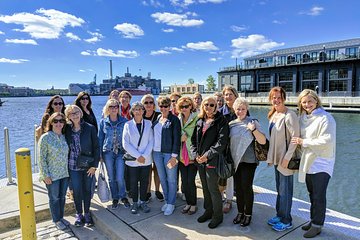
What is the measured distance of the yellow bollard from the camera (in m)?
2.97

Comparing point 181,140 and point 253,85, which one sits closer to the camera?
point 181,140

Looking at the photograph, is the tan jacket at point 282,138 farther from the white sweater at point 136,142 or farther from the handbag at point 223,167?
the white sweater at point 136,142

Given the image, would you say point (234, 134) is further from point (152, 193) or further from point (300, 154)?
point (152, 193)

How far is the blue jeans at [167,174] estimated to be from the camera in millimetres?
3986

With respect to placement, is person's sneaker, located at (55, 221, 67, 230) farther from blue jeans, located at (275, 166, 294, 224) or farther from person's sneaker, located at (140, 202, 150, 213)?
blue jeans, located at (275, 166, 294, 224)

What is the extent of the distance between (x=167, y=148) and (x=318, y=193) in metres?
2.09

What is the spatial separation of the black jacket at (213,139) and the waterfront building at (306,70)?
4170 centimetres

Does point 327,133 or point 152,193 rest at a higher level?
point 327,133

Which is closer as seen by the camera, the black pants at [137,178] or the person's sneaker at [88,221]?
the person's sneaker at [88,221]

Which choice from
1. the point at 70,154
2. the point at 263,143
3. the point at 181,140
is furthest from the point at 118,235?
the point at 263,143

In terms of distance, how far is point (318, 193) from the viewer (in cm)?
310

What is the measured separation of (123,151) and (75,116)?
0.92m

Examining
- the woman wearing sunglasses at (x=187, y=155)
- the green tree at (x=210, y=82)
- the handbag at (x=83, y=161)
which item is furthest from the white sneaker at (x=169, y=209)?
the green tree at (x=210, y=82)

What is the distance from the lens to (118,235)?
3.39 metres
